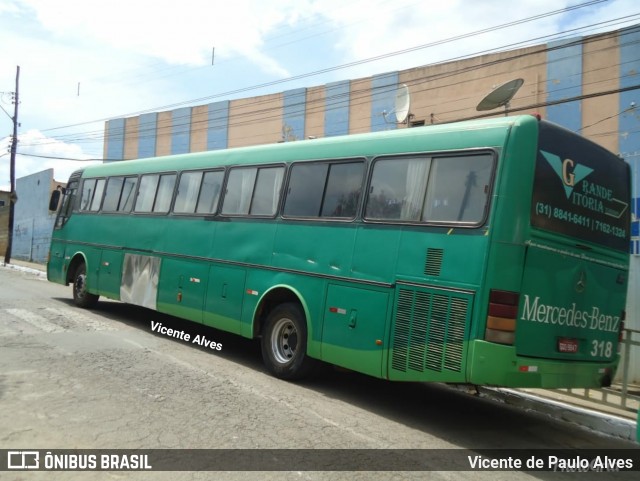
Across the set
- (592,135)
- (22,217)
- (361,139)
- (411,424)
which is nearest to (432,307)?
Result: (411,424)

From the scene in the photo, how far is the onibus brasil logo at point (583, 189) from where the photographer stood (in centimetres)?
562

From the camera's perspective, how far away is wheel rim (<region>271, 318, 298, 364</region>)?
24.4ft

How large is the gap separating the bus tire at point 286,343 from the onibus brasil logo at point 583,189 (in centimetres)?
353

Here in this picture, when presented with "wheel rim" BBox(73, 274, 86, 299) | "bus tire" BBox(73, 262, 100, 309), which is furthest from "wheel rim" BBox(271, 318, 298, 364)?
"wheel rim" BBox(73, 274, 86, 299)

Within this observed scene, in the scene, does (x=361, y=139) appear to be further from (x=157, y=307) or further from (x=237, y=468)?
(x=157, y=307)

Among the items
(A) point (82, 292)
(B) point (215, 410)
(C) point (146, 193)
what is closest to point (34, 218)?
(A) point (82, 292)

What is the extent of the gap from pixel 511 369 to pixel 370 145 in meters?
3.12

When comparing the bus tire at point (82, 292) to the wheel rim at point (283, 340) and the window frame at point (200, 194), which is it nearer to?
the window frame at point (200, 194)

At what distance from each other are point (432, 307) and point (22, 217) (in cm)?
3809

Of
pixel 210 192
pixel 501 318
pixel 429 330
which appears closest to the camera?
pixel 501 318

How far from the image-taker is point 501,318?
5180 millimetres

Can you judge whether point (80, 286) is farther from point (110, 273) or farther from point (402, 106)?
point (402, 106)

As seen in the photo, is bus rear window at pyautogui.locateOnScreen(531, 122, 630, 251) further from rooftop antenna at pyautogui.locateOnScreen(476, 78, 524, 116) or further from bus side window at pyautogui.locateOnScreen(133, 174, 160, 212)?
bus side window at pyautogui.locateOnScreen(133, 174, 160, 212)

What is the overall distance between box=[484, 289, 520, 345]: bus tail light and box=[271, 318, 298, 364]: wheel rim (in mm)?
2989
